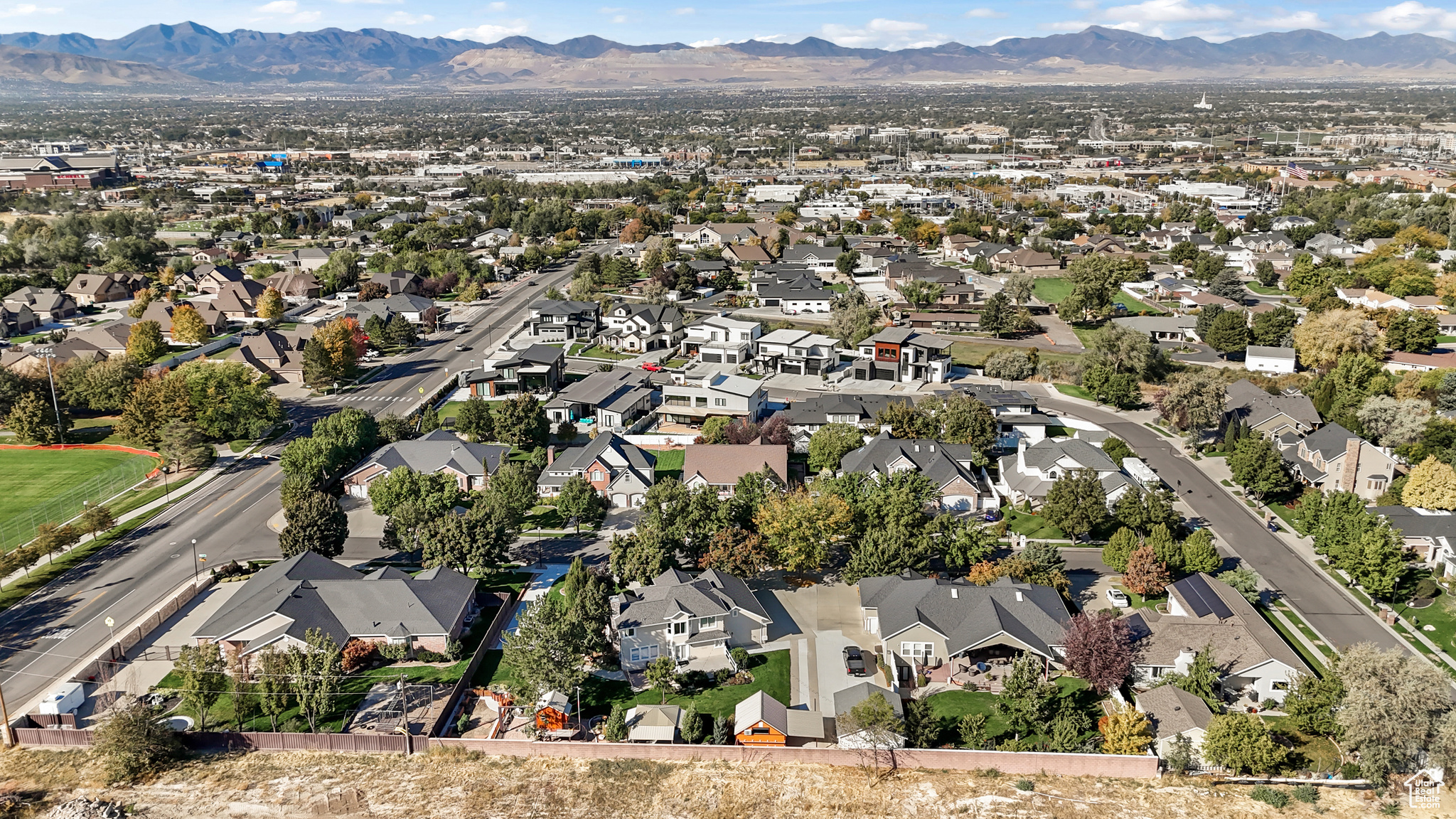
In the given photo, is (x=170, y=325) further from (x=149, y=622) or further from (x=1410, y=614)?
(x=1410, y=614)

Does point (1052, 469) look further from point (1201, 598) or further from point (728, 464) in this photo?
point (728, 464)

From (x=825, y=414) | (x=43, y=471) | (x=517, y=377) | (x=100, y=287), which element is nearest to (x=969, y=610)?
(x=825, y=414)

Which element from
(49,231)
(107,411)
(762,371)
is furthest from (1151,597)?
(49,231)

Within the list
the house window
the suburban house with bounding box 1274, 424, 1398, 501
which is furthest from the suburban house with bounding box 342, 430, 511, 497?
the suburban house with bounding box 1274, 424, 1398, 501

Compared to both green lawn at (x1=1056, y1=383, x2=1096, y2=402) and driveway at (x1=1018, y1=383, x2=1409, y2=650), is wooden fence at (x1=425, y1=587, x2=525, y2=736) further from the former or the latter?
green lawn at (x1=1056, y1=383, x2=1096, y2=402)

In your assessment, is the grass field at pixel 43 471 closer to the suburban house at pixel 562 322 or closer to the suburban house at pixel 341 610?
the suburban house at pixel 341 610

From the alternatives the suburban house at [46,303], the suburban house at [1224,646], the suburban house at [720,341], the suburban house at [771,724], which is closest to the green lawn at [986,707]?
the suburban house at [1224,646]
